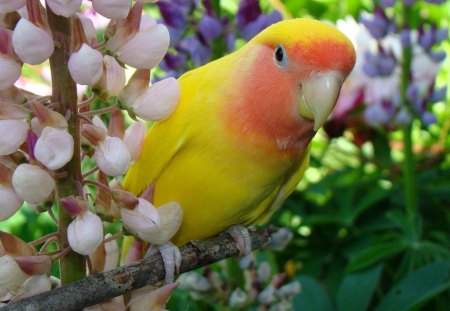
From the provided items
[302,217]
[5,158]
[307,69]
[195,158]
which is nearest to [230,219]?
[195,158]

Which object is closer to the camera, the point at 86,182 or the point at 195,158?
the point at 86,182

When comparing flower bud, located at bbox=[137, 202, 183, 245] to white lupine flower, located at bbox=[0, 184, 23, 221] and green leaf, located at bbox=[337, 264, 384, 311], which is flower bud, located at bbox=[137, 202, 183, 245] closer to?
white lupine flower, located at bbox=[0, 184, 23, 221]

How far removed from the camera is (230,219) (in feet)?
3.07

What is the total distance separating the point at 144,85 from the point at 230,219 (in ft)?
1.03

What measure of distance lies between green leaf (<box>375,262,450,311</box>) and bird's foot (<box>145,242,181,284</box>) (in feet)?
2.02

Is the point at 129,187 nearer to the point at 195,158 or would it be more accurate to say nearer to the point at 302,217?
the point at 195,158

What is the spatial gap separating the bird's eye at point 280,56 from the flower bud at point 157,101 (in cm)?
17

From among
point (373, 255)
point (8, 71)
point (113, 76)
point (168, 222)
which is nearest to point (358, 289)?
point (373, 255)

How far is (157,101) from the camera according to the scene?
0.68 metres

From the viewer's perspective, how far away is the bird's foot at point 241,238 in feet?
2.81

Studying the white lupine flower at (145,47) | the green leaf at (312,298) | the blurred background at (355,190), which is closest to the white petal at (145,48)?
the white lupine flower at (145,47)

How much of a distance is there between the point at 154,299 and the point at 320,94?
29cm

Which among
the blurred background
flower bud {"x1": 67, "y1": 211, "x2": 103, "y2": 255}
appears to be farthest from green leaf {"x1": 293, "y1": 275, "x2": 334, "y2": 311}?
flower bud {"x1": 67, "y1": 211, "x2": 103, "y2": 255}

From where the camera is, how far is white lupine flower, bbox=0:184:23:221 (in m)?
0.61
